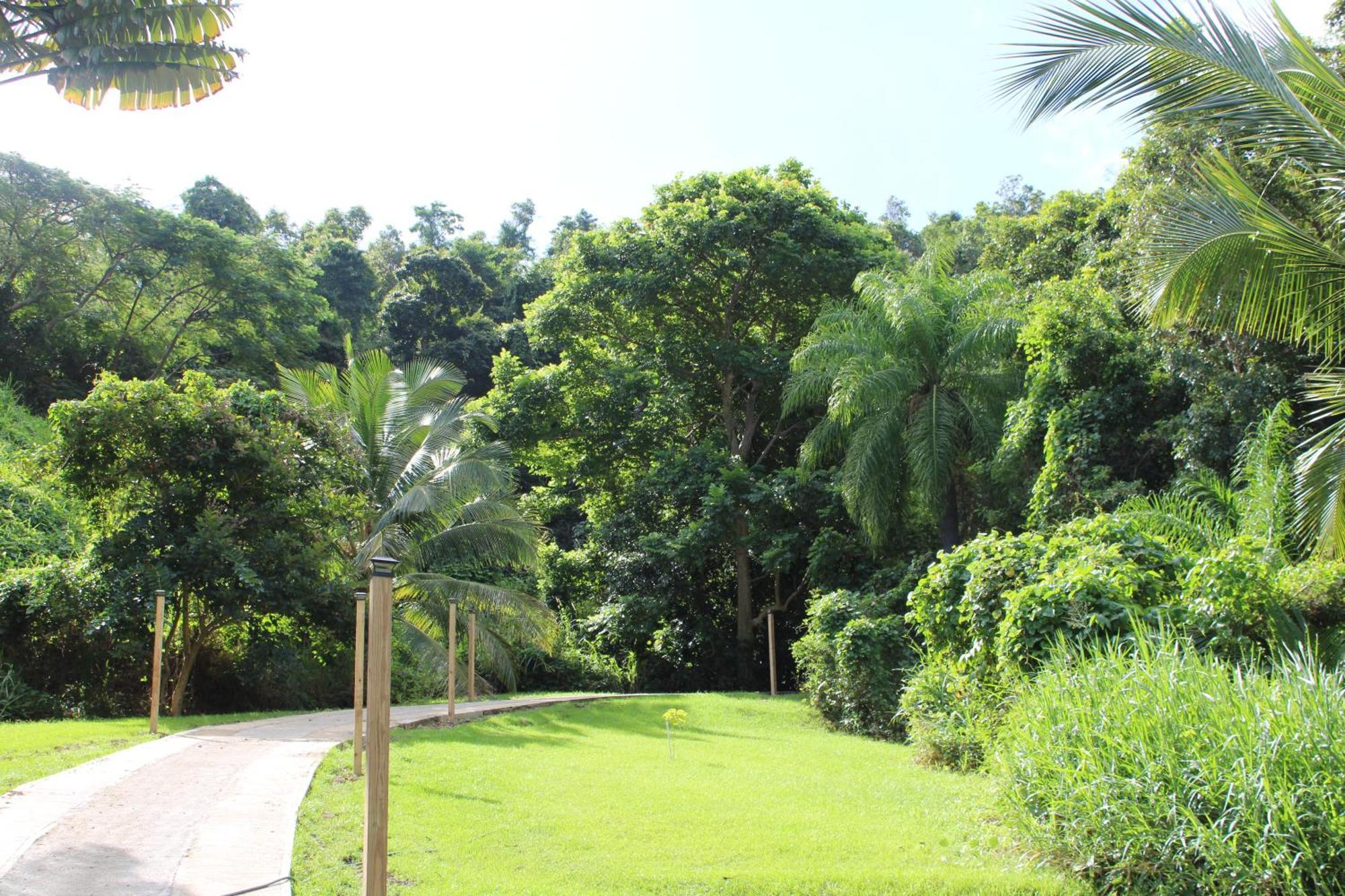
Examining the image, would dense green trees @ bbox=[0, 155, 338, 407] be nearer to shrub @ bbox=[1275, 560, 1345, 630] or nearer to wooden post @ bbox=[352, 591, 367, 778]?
wooden post @ bbox=[352, 591, 367, 778]

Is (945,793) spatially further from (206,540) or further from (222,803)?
(206,540)

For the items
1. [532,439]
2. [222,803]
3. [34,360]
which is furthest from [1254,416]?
[34,360]

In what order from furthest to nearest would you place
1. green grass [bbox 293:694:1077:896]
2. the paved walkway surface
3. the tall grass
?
green grass [bbox 293:694:1077:896], the paved walkway surface, the tall grass

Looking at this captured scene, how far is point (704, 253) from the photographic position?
25.8 metres

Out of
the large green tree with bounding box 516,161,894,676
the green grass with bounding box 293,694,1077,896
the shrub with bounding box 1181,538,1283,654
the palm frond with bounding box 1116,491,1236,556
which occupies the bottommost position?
the green grass with bounding box 293,694,1077,896

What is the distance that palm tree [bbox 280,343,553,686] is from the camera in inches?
757

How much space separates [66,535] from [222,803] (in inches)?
510

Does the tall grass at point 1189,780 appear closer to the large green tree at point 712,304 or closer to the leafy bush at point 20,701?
the leafy bush at point 20,701

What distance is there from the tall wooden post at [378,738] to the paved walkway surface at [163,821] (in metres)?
0.94

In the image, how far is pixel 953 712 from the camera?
11.7m

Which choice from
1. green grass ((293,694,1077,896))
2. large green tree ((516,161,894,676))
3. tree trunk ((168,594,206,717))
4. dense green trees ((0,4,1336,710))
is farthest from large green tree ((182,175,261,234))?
green grass ((293,694,1077,896))

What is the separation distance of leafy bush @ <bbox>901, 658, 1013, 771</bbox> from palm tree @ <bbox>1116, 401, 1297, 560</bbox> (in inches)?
112

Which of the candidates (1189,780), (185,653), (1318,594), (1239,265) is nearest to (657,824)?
(1189,780)

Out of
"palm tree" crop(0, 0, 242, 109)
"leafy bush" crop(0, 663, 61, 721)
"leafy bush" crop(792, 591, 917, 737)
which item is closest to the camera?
"palm tree" crop(0, 0, 242, 109)
